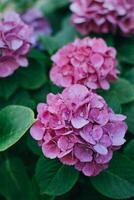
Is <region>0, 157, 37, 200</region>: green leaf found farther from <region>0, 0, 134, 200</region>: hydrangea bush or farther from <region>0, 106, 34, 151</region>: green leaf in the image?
<region>0, 106, 34, 151</region>: green leaf

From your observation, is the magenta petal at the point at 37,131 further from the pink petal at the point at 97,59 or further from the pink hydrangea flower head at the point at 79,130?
the pink petal at the point at 97,59

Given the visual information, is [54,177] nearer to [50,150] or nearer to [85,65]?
[50,150]

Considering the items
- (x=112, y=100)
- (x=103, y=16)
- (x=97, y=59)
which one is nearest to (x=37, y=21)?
(x=103, y=16)

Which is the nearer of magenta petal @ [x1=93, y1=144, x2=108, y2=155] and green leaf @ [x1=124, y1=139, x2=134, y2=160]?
magenta petal @ [x1=93, y1=144, x2=108, y2=155]

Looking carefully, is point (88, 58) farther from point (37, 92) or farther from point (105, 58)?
point (37, 92)

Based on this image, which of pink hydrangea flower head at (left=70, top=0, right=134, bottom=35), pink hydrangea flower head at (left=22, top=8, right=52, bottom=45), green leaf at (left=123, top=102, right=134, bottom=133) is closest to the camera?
green leaf at (left=123, top=102, right=134, bottom=133)

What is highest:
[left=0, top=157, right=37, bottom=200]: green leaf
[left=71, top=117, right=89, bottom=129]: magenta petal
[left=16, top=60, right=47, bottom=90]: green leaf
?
[left=71, top=117, right=89, bottom=129]: magenta petal

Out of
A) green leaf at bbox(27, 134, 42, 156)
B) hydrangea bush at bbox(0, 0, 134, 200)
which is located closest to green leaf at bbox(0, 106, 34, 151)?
hydrangea bush at bbox(0, 0, 134, 200)

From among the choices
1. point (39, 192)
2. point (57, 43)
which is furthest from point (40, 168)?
point (57, 43)
